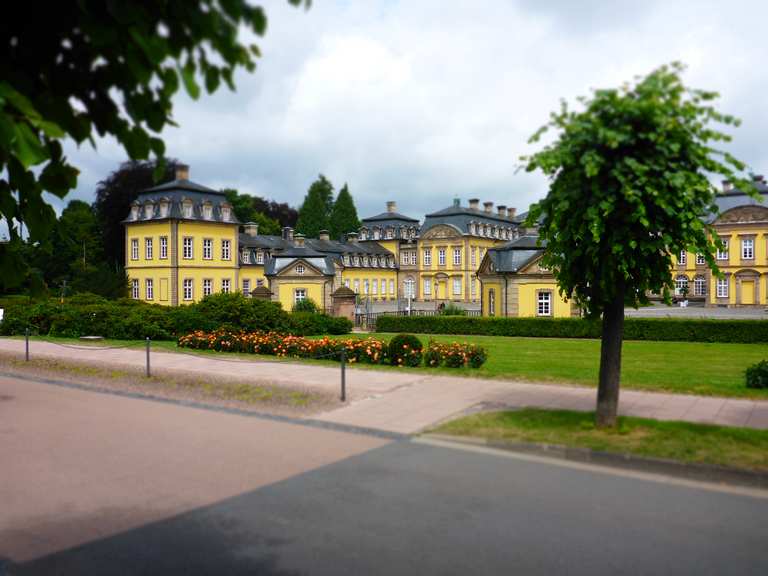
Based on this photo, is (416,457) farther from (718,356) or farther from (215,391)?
(718,356)

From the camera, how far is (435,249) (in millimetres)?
74812

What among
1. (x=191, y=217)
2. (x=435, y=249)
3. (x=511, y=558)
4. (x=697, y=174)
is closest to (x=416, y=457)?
(x=511, y=558)

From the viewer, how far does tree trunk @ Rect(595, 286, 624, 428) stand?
9.62 metres

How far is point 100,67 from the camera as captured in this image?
3.30 metres

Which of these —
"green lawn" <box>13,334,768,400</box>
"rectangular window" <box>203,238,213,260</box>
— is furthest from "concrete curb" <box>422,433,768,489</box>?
"rectangular window" <box>203,238,213,260</box>

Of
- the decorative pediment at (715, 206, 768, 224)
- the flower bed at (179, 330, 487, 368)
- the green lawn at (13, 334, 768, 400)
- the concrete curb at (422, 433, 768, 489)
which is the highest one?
the decorative pediment at (715, 206, 768, 224)

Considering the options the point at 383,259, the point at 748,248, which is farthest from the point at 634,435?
the point at 383,259

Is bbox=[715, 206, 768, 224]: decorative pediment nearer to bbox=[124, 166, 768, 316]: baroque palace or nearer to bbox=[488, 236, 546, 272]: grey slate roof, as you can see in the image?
bbox=[124, 166, 768, 316]: baroque palace

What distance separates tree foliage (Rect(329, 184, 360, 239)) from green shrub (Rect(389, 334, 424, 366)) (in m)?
70.6

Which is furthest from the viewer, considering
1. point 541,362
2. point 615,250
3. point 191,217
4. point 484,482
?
point 191,217

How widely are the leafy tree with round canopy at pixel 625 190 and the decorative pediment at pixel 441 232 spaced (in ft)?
209

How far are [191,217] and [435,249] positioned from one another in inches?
1223

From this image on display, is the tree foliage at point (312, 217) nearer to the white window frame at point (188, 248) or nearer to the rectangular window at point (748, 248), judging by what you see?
the white window frame at point (188, 248)

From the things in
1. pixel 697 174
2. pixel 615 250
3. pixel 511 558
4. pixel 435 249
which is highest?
pixel 435 249
